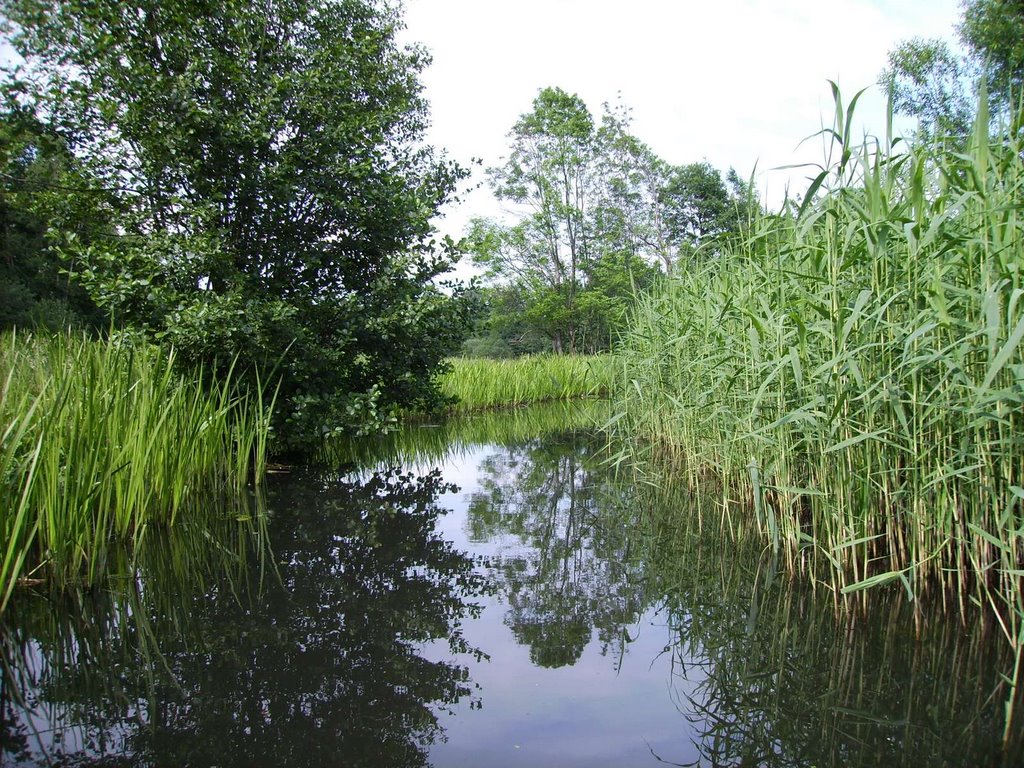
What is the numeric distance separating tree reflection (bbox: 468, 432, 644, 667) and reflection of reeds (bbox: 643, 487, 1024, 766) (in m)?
0.29

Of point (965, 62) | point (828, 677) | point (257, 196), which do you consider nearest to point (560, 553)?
point (828, 677)

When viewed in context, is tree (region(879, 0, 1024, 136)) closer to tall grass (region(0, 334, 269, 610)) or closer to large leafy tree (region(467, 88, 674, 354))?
large leafy tree (region(467, 88, 674, 354))

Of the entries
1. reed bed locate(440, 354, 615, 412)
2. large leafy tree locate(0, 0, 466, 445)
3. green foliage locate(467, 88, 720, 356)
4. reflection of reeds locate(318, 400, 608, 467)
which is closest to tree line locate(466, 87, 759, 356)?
green foliage locate(467, 88, 720, 356)

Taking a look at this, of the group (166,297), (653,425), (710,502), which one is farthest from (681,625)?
(166,297)

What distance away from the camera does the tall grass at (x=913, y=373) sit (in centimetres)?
236

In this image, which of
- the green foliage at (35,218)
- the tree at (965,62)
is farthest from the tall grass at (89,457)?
the tree at (965,62)

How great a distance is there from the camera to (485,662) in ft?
8.47

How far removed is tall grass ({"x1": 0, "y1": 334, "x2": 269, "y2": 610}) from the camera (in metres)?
2.84

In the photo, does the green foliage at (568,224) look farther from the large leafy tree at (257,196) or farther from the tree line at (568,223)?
the large leafy tree at (257,196)

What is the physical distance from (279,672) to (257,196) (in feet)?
15.8

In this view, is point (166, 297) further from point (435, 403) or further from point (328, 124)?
point (435, 403)

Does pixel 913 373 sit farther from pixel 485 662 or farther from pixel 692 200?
pixel 692 200

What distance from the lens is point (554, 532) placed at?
4398 mm

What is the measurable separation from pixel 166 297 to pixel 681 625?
4579mm
